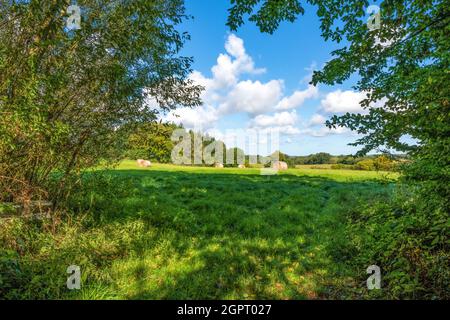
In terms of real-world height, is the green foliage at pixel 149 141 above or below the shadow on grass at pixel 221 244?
above

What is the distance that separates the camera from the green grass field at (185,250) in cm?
524


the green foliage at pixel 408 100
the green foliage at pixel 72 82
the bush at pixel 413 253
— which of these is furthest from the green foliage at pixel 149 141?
the bush at pixel 413 253

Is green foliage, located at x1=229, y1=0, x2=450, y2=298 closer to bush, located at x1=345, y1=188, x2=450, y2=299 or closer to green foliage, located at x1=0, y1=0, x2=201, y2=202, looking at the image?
bush, located at x1=345, y1=188, x2=450, y2=299

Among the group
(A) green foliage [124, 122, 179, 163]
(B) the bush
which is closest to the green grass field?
(B) the bush

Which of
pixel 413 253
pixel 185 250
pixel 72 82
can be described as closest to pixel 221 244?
pixel 185 250

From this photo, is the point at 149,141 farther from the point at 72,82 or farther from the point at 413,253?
the point at 413,253

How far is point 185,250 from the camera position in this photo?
275 inches

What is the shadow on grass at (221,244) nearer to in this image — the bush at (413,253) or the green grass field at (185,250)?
the green grass field at (185,250)

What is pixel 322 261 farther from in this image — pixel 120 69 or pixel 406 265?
pixel 120 69

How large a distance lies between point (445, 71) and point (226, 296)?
4.90 metres

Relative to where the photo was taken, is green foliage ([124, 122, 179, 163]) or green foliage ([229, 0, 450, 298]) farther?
green foliage ([124, 122, 179, 163])

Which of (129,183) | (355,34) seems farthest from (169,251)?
(355,34)

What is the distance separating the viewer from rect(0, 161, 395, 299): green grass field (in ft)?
17.2
